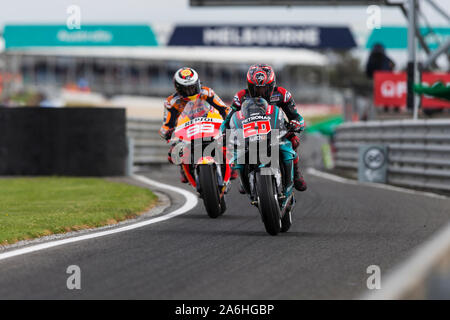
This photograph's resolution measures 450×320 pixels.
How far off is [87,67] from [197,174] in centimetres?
5793

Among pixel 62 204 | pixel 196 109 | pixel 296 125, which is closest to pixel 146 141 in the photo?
pixel 62 204

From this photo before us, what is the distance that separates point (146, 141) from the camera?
2080cm

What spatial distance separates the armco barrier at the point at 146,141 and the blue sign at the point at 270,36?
842 centimetres

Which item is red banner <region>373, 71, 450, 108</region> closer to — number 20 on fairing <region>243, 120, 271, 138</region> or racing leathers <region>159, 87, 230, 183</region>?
racing leathers <region>159, 87, 230, 183</region>

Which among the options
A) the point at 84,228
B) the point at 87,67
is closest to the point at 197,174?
the point at 84,228

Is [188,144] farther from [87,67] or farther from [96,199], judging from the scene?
[87,67]

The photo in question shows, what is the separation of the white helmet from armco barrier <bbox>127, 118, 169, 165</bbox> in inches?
374

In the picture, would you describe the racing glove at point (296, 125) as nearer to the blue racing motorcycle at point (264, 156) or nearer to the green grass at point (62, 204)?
the blue racing motorcycle at point (264, 156)

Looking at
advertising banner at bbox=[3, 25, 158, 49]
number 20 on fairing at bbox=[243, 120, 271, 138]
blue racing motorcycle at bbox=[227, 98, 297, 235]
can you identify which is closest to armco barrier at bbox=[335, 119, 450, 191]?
blue racing motorcycle at bbox=[227, 98, 297, 235]

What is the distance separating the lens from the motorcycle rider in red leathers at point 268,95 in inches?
349

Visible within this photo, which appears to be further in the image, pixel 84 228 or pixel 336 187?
pixel 336 187

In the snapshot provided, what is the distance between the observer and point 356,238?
8.55 metres

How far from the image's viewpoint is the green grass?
30.3ft

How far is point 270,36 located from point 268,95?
2078 centimetres
